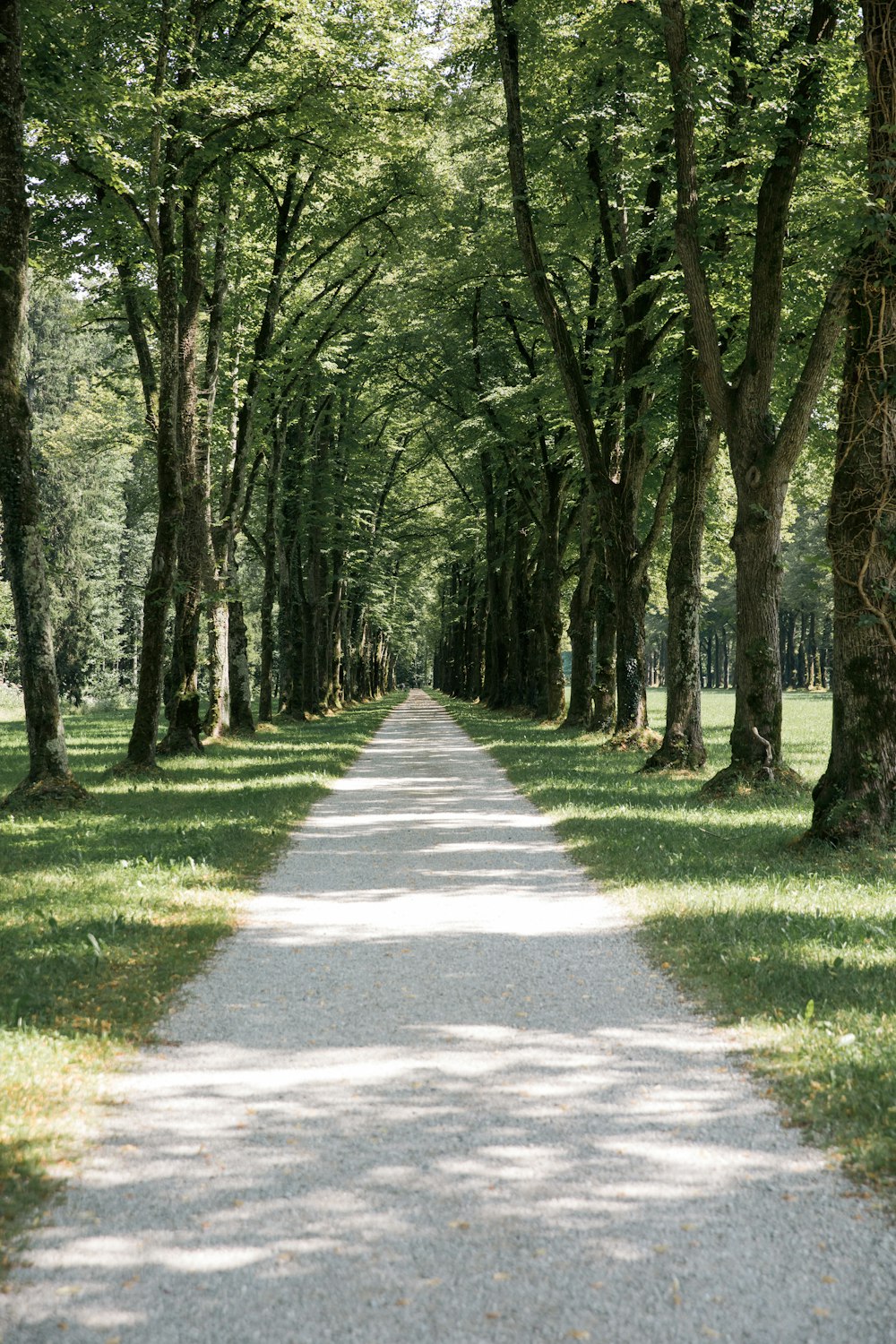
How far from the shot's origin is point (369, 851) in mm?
10430

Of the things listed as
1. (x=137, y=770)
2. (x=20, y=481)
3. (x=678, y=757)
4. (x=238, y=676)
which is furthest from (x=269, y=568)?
(x=20, y=481)

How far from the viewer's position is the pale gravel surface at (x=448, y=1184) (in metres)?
2.98

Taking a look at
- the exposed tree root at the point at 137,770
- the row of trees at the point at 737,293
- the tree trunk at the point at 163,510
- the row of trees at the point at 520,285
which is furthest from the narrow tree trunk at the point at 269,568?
the exposed tree root at the point at 137,770

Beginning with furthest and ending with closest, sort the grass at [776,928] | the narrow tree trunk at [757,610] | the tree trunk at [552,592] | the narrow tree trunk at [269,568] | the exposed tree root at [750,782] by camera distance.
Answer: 1. the tree trunk at [552,592]
2. the narrow tree trunk at [269,568]
3. the exposed tree root at [750,782]
4. the narrow tree trunk at [757,610]
5. the grass at [776,928]

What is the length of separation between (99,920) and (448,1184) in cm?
415

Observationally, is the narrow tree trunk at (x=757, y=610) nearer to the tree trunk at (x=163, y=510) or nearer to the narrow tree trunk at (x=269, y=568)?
the tree trunk at (x=163, y=510)

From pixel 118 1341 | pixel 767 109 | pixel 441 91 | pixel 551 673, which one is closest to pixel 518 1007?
pixel 118 1341

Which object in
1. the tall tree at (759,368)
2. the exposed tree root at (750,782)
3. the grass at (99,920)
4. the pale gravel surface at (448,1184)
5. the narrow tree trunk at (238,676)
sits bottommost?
the pale gravel surface at (448,1184)

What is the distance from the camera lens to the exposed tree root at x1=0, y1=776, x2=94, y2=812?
1245cm

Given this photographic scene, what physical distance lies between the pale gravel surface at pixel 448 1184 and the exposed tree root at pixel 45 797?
6569 mm

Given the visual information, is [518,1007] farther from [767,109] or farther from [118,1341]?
[767,109]

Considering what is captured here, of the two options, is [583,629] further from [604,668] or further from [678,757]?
[678,757]

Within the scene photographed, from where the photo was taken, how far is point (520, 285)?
906 inches

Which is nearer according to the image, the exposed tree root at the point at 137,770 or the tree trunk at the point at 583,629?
the exposed tree root at the point at 137,770
